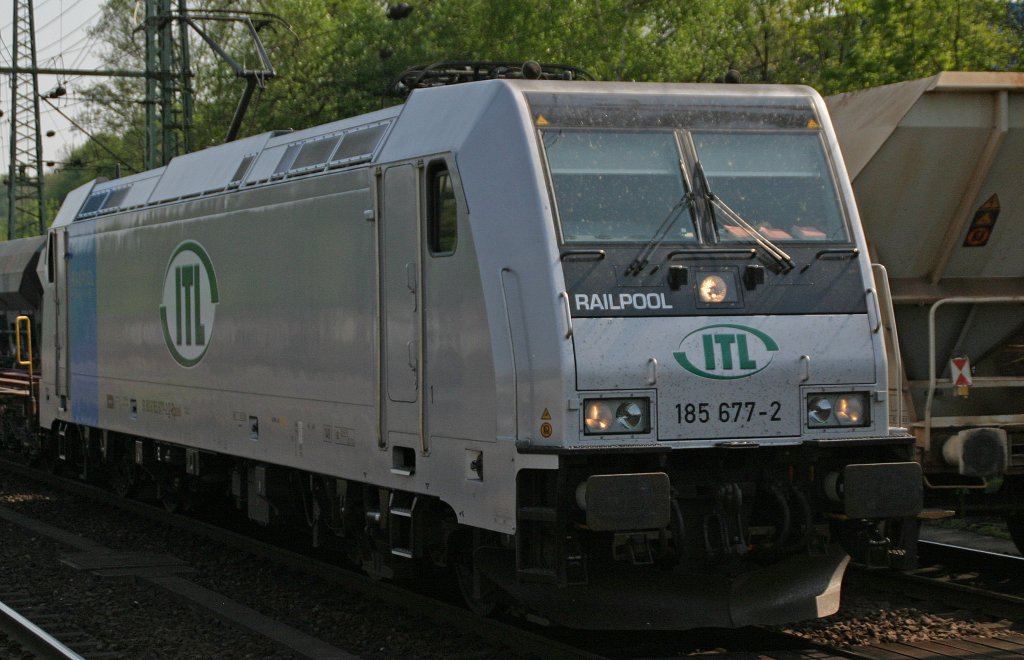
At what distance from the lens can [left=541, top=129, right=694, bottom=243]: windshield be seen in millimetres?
7398

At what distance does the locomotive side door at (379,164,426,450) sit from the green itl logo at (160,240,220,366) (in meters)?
2.98

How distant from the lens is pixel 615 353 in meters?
7.08

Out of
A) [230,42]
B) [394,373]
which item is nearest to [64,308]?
[394,373]

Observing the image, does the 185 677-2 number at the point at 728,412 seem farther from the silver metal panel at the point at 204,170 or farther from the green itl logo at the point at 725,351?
the silver metal panel at the point at 204,170

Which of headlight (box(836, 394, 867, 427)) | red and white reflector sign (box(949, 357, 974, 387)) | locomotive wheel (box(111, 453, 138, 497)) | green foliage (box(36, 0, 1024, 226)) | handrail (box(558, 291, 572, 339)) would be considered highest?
green foliage (box(36, 0, 1024, 226))

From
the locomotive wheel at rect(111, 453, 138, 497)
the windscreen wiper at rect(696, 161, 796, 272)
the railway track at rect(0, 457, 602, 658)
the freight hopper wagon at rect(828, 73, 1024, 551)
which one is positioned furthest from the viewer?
the locomotive wheel at rect(111, 453, 138, 497)

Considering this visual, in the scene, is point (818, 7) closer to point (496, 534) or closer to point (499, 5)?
point (499, 5)

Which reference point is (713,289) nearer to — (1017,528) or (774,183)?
(774,183)

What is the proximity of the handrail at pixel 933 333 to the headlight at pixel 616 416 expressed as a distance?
288 cm

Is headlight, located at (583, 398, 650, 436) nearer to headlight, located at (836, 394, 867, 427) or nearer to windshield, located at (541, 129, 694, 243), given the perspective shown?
windshield, located at (541, 129, 694, 243)

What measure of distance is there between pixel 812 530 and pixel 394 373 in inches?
102

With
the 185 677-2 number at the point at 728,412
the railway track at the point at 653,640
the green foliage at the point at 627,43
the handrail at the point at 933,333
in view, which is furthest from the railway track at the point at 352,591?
the green foliage at the point at 627,43

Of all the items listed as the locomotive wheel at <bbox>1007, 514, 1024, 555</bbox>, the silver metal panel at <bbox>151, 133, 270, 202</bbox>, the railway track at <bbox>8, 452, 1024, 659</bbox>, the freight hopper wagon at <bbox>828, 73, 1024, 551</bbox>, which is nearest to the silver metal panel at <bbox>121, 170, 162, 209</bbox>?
the silver metal panel at <bbox>151, 133, 270, 202</bbox>

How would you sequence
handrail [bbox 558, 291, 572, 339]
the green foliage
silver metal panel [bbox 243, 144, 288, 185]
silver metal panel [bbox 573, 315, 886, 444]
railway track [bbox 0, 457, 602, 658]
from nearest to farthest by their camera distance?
handrail [bbox 558, 291, 572, 339], silver metal panel [bbox 573, 315, 886, 444], railway track [bbox 0, 457, 602, 658], silver metal panel [bbox 243, 144, 288, 185], the green foliage
